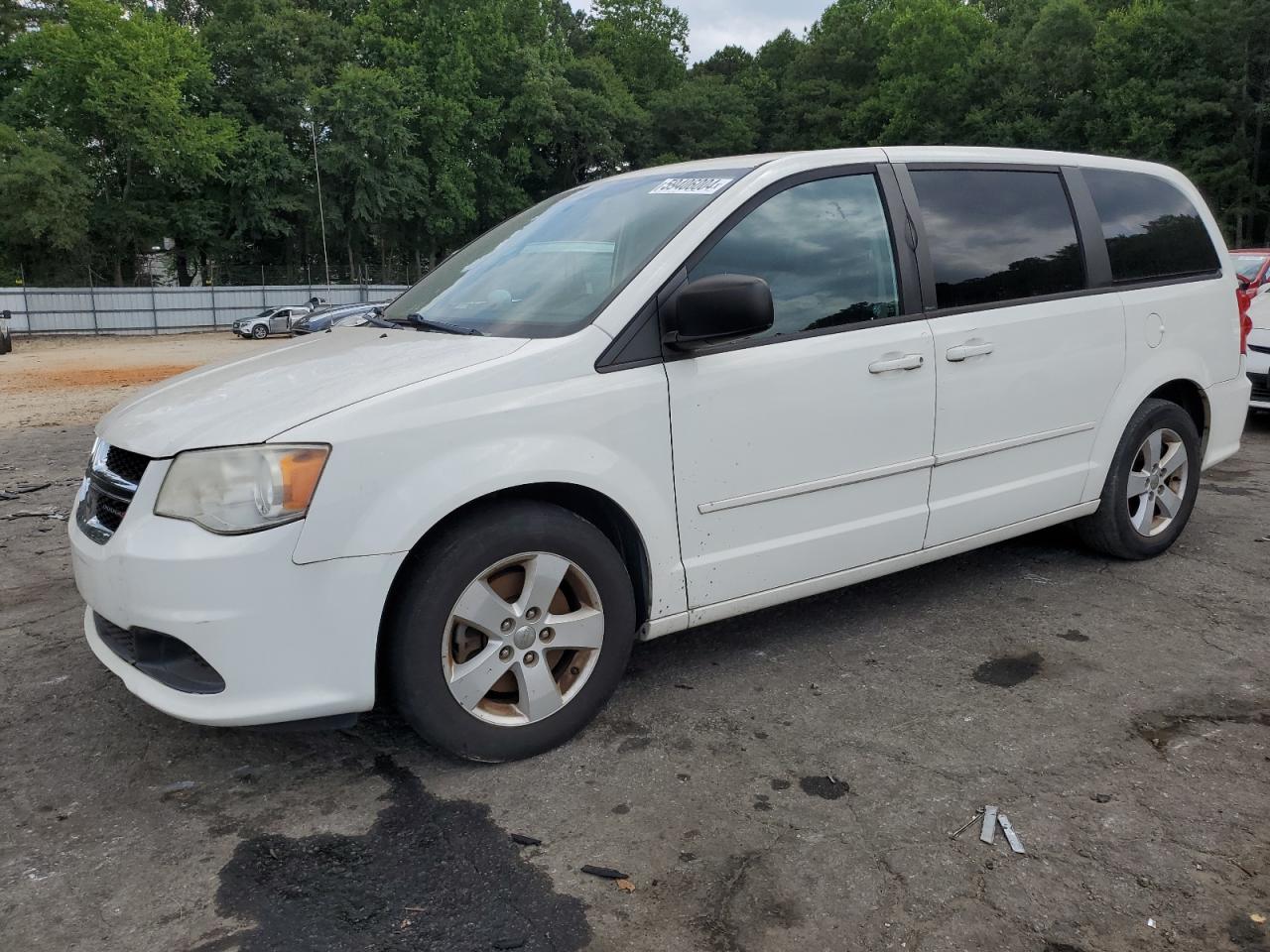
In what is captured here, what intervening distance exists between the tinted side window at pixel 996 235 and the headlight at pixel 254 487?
2438mm

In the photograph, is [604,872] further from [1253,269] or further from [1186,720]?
[1253,269]

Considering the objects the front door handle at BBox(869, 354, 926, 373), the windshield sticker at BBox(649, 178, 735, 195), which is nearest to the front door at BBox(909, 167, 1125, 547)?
the front door handle at BBox(869, 354, 926, 373)

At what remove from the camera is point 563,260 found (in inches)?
140

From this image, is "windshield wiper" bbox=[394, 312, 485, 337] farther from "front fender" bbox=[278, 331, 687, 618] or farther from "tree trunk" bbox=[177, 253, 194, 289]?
"tree trunk" bbox=[177, 253, 194, 289]

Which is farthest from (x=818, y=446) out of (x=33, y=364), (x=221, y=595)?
(x=33, y=364)

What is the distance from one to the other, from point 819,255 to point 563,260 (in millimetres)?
918

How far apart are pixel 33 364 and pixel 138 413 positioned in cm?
2318

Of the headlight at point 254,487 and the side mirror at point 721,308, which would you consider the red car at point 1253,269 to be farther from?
the headlight at point 254,487

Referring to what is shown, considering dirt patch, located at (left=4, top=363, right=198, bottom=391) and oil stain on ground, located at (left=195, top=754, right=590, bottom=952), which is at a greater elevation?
dirt patch, located at (left=4, top=363, right=198, bottom=391)

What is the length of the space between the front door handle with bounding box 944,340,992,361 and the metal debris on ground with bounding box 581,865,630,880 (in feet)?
7.44

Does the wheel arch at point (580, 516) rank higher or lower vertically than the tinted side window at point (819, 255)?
lower

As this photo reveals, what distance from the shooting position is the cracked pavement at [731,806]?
2318 mm

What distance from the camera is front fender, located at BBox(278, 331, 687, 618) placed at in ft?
8.70

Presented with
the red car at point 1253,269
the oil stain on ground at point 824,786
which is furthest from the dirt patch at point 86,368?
the red car at point 1253,269
